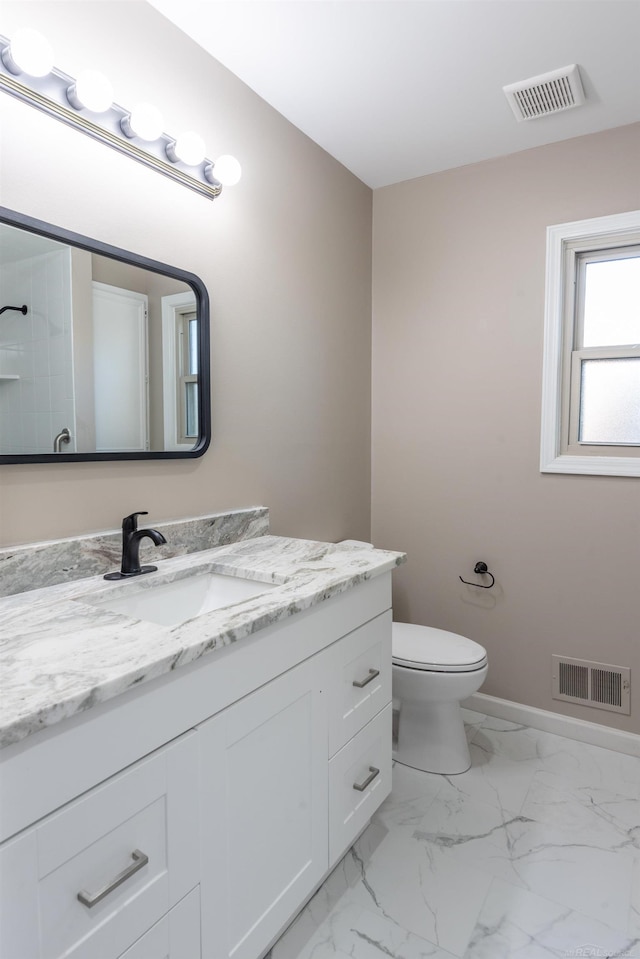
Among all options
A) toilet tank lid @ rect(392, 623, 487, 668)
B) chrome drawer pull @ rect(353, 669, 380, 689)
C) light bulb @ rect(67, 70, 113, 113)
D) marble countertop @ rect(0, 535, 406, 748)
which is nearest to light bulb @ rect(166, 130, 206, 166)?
light bulb @ rect(67, 70, 113, 113)

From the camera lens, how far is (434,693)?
1937mm

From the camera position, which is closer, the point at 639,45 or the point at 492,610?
the point at 639,45

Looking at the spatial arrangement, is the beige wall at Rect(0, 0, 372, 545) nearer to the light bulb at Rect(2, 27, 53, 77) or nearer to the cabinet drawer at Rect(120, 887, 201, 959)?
the light bulb at Rect(2, 27, 53, 77)

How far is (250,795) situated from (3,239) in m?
1.25

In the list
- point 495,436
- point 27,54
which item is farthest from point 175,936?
point 495,436

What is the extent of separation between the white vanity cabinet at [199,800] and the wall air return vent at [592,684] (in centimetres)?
111

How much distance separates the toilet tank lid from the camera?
194 centimetres

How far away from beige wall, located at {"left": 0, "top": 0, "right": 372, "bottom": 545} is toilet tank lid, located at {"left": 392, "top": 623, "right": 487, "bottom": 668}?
0.53m

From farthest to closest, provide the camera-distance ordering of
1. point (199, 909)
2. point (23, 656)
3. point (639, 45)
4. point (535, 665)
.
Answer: point (535, 665)
point (639, 45)
point (199, 909)
point (23, 656)

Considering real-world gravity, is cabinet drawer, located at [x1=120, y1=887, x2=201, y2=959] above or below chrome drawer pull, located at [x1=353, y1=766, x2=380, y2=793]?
above

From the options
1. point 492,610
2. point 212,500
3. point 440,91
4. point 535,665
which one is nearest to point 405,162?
point 440,91

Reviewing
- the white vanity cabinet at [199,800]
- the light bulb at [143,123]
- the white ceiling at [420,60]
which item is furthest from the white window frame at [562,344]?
the light bulb at [143,123]

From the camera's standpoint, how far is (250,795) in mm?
1103

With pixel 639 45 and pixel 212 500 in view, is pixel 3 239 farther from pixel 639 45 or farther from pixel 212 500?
pixel 639 45
